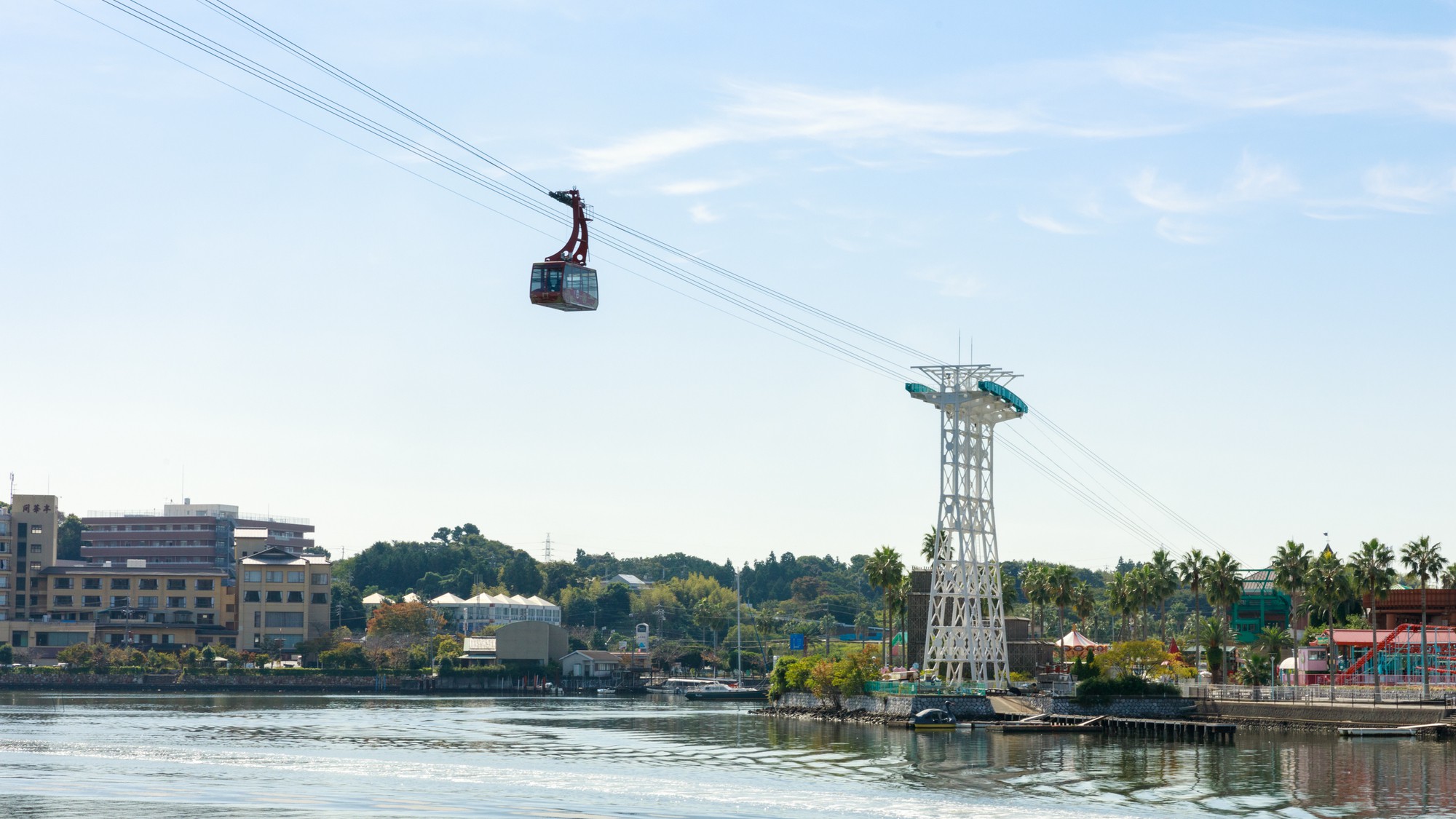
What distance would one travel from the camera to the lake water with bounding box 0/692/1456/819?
64688 mm

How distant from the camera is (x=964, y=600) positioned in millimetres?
126562

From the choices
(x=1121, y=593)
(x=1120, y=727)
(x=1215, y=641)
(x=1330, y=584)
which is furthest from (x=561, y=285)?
(x=1121, y=593)

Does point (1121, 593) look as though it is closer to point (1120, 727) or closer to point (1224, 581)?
point (1224, 581)

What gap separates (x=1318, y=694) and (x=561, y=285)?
74154mm

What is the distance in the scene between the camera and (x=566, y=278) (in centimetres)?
6825

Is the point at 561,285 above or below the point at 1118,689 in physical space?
above

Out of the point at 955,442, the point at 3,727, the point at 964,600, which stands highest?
the point at 955,442

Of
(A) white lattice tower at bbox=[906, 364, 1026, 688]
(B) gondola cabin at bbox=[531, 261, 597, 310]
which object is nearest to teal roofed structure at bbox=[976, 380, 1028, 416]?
(A) white lattice tower at bbox=[906, 364, 1026, 688]

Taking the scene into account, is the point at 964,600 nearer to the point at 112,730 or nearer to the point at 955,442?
the point at 955,442

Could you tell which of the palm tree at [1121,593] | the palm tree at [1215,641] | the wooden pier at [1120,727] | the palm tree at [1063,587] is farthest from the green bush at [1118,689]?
the palm tree at [1063,587]

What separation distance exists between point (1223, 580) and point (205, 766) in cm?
8637

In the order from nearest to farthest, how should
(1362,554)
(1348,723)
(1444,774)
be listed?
(1444,774)
(1348,723)
(1362,554)

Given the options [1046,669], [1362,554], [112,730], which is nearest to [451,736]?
[112,730]

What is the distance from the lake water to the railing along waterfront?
699 cm
